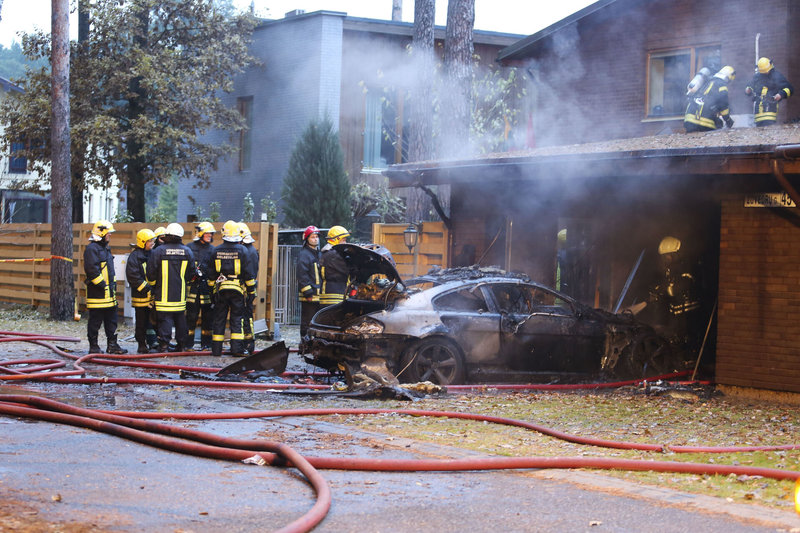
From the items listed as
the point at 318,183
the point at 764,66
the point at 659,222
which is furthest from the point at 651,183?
the point at 318,183

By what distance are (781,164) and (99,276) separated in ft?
28.2

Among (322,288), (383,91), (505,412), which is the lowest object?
(505,412)

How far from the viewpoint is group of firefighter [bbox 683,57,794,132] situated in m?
13.1

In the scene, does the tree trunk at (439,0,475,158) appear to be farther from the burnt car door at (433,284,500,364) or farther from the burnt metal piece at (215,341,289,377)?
the burnt metal piece at (215,341,289,377)

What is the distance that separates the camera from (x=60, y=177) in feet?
61.6

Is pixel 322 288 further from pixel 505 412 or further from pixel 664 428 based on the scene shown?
pixel 664 428

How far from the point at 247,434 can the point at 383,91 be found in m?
19.6

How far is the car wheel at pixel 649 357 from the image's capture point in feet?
35.5

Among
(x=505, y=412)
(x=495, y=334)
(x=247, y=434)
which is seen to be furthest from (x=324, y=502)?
(x=495, y=334)

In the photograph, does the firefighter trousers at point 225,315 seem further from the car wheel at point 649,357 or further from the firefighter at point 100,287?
the car wheel at point 649,357

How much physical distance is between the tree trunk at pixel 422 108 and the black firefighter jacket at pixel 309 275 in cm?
528

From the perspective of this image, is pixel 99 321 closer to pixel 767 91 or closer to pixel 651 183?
pixel 651 183

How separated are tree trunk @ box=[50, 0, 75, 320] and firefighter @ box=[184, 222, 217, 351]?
6.06 metres

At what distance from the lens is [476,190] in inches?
537
